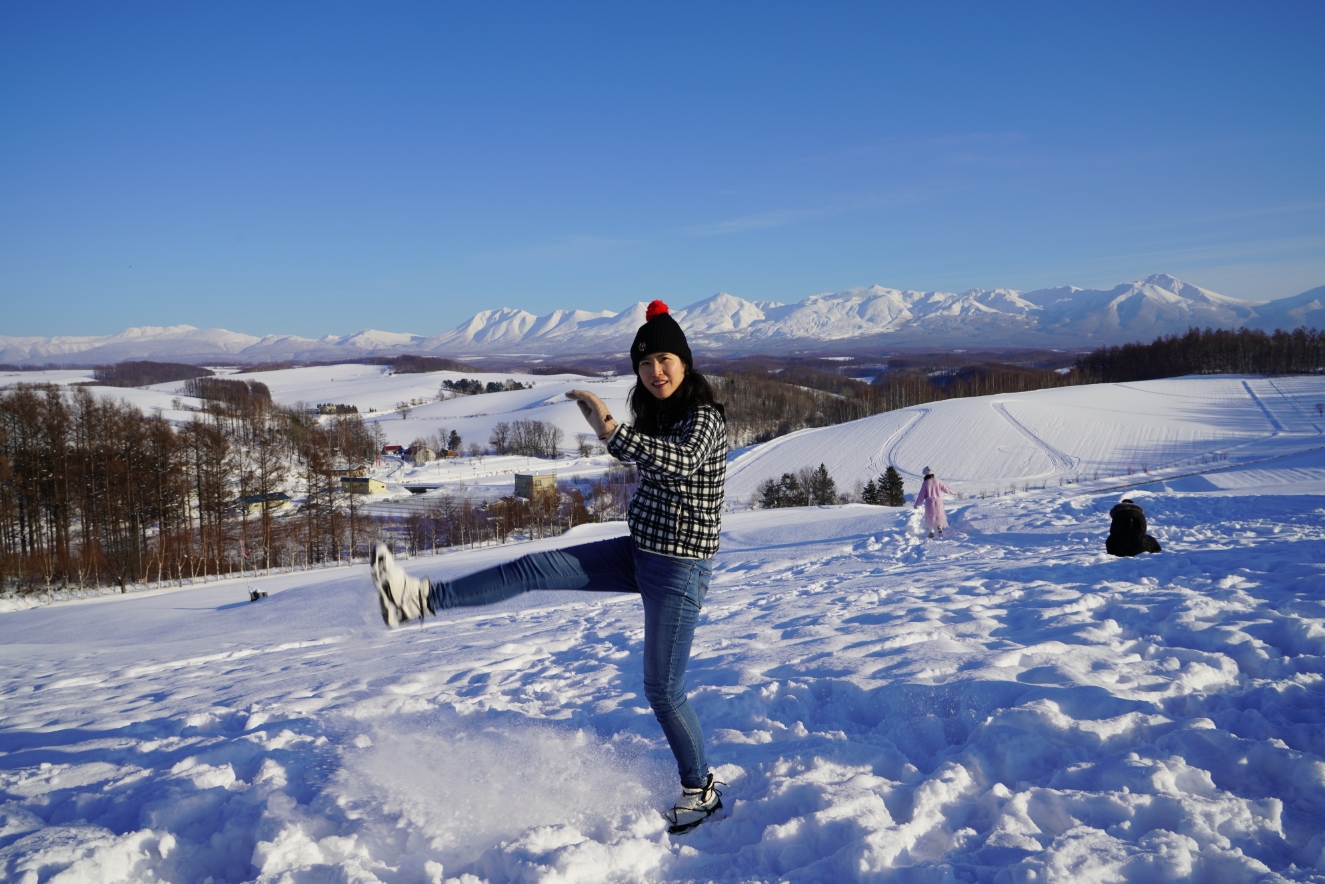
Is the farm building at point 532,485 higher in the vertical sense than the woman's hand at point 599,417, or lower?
lower

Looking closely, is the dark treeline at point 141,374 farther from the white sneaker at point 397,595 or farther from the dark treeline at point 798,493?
the white sneaker at point 397,595

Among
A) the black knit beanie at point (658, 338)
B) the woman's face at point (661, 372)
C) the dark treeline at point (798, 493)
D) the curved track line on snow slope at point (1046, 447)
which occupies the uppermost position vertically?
the black knit beanie at point (658, 338)

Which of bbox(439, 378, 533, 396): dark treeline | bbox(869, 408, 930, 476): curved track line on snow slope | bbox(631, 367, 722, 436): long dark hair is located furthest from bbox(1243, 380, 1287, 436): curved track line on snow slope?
bbox(439, 378, 533, 396): dark treeline

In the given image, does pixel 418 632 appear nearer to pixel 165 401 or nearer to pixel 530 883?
pixel 530 883

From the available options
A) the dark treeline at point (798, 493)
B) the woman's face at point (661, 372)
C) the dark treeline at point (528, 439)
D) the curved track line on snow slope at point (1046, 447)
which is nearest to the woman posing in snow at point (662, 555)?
the woman's face at point (661, 372)

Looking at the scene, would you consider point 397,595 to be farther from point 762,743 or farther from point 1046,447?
point 1046,447

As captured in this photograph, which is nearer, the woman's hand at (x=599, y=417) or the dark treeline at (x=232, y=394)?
the woman's hand at (x=599, y=417)

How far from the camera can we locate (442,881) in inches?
100

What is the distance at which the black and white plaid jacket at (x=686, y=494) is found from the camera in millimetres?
2637

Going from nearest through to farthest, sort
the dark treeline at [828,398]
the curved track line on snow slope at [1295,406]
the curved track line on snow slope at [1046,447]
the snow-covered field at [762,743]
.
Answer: the snow-covered field at [762,743]
the curved track line on snow slope at [1046,447]
the curved track line on snow slope at [1295,406]
the dark treeline at [828,398]

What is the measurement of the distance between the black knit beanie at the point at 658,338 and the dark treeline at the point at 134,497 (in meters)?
34.6

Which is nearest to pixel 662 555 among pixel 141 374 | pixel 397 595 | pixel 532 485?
pixel 397 595

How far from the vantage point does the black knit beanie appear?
286cm

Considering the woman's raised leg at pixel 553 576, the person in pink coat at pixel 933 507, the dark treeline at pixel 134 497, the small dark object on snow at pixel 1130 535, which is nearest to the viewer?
the woman's raised leg at pixel 553 576
